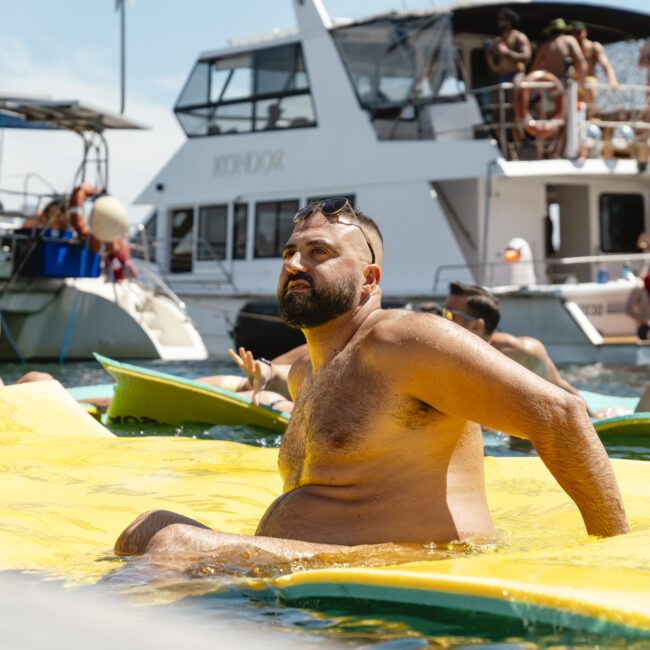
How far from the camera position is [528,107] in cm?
1505

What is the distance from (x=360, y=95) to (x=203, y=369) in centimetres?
503

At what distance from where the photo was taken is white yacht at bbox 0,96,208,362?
15742 mm

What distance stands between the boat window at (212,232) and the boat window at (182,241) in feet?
0.78

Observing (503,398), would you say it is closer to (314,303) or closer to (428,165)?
(314,303)

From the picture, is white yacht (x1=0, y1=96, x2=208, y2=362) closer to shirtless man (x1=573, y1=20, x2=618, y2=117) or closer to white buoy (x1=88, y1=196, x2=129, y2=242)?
white buoy (x1=88, y1=196, x2=129, y2=242)

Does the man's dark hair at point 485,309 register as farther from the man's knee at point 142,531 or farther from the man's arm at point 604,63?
the man's arm at point 604,63

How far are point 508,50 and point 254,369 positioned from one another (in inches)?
421

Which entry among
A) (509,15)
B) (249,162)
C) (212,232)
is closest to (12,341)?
(212,232)

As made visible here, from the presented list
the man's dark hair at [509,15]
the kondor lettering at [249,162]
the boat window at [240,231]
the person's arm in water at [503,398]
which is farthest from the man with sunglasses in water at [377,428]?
the boat window at [240,231]

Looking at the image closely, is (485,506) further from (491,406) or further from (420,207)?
(420,207)

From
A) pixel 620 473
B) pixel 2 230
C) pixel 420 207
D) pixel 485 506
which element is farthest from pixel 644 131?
pixel 485 506

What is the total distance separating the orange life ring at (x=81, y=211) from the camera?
15.6 metres

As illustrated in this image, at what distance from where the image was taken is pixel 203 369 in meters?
→ 14.2

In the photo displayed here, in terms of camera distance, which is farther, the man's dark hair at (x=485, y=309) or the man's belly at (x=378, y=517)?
the man's dark hair at (x=485, y=309)
